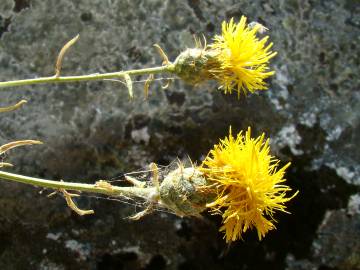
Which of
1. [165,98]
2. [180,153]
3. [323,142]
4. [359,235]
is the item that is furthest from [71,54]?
[359,235]

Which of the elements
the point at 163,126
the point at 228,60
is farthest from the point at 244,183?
the point at 163,126

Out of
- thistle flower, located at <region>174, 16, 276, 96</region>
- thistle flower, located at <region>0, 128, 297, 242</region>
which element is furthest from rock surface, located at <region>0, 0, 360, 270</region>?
thistle flower, located at <region>0, 128, 297, 242</region>

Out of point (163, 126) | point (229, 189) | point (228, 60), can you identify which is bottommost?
point (163, 126)

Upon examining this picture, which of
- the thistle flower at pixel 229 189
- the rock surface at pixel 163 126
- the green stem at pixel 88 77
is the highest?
the green stem at pixel 88 77

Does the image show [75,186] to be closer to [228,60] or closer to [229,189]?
[229,189]

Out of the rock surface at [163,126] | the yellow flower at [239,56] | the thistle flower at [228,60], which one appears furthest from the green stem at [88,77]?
the rock surface at [163,126]

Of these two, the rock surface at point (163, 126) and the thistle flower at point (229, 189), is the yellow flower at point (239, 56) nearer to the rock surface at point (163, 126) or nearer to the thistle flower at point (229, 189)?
the thistle flower at point (229, 189)

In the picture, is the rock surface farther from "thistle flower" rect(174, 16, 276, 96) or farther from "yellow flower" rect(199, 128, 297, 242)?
"yellow flower" rect(199, 128, 297, 242)

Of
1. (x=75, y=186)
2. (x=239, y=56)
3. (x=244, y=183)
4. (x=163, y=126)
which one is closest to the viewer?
(x=75, y=186)
